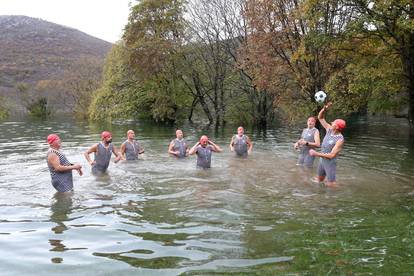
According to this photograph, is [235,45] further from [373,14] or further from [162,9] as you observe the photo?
[373,14]

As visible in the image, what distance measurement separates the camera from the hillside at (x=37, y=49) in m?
104

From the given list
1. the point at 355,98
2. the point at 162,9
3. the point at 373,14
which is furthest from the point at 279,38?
the point at 162,9

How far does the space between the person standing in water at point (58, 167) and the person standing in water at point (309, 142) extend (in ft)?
26.4

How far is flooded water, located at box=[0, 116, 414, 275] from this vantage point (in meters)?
6.58

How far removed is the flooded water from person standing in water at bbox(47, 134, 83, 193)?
15.0 inches

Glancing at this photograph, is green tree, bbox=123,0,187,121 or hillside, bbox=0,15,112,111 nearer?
green tree, bbox=123,0,187,121

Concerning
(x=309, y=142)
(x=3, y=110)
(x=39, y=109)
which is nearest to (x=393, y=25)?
(x=309, y=142)

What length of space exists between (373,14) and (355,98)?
23.6 ft

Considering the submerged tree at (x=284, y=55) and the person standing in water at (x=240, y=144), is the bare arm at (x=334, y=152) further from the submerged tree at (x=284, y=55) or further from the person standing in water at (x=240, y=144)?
the submerged tree at (x=284, y=55)

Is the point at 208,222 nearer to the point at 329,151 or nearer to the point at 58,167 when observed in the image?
the point at 58,167

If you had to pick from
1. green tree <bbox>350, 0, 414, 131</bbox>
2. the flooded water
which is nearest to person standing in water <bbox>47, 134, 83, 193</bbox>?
the flooded water

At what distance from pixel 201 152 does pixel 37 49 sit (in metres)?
146

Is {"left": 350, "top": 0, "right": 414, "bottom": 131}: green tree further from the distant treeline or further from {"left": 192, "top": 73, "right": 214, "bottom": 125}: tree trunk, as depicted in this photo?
{"left": 192, "top": 73, "right": 214, "bottom": 125}: tree trunk

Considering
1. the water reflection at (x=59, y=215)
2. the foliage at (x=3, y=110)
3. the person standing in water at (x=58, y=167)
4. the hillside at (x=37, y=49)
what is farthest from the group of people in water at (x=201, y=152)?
the hillside at (x=37, y=49)
